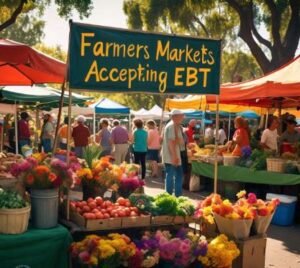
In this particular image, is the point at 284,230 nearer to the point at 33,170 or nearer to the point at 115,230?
the point at 115,230

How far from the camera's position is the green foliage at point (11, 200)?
3745 millimetres

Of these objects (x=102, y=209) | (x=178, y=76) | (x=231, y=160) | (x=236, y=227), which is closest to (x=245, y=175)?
(x=231, y=160)

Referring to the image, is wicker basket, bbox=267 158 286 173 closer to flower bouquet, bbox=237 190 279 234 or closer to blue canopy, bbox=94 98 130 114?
flower bouquet, bbox=237 190 279 234

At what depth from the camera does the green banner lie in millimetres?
4199

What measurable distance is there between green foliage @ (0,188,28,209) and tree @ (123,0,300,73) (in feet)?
49.6

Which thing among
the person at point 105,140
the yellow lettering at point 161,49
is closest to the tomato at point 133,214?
the yellow lettering at point 161,49

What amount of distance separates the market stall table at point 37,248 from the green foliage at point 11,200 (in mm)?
238

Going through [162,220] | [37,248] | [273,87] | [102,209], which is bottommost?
[37,248]

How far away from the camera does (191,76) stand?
15.8 feet

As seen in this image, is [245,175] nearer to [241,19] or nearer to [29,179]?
[29,179]

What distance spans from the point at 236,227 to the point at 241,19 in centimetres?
1542

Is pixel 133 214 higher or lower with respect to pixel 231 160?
lower

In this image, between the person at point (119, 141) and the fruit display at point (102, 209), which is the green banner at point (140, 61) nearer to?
the fruit display at point (102, 209)

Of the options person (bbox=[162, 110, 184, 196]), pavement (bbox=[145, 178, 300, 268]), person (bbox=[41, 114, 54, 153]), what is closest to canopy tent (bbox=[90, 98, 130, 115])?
person (bbox=[41, 114, 54, 153])
